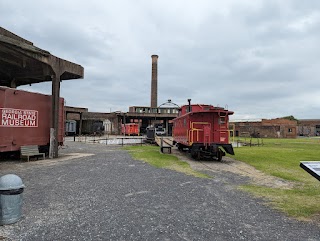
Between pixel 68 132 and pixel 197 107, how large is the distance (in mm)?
30388

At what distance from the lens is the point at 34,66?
14.4m

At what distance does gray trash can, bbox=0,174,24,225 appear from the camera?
4555 mm

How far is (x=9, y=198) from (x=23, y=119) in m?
9.51

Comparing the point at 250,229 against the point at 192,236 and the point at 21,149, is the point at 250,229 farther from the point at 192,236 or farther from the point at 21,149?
the point at 21,149

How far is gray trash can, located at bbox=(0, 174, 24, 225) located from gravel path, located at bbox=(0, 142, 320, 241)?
0.17 metres

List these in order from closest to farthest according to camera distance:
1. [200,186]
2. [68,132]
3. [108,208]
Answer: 1. [108,208]
2. [200,186]
3. [68,132]

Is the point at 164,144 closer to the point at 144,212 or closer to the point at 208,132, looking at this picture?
the point at 208,132

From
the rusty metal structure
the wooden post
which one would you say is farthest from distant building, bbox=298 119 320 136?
the wooden post

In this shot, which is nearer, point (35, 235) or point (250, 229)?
point (35, 235)

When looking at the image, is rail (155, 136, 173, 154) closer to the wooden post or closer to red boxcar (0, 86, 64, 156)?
the wooden post

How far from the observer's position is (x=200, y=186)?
7.79m

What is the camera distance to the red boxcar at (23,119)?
12.0 m

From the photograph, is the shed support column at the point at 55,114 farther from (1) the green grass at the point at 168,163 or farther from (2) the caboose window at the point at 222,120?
(2) the caboose window at the point at 222,120

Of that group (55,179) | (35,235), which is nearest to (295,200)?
(35,235)
